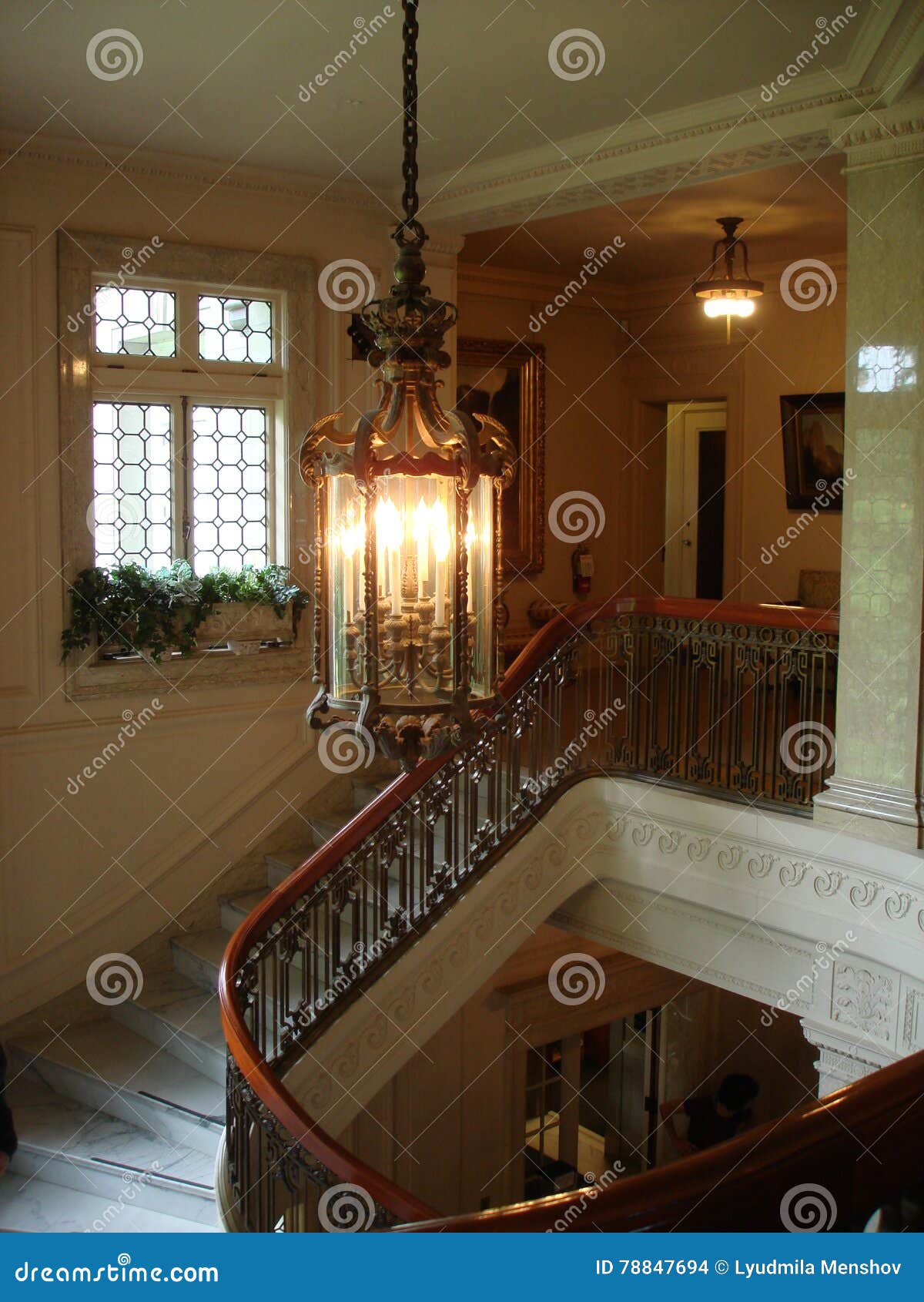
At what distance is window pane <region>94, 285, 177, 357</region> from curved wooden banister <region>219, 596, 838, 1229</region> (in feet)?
9.57

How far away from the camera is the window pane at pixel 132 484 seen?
702cm

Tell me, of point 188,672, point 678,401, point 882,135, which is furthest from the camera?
point 678,401

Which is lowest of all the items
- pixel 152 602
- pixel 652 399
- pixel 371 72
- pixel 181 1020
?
pixel 181 1020

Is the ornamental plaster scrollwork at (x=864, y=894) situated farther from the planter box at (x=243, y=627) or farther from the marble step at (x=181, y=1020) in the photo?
the planter box at (x=243, y=627)

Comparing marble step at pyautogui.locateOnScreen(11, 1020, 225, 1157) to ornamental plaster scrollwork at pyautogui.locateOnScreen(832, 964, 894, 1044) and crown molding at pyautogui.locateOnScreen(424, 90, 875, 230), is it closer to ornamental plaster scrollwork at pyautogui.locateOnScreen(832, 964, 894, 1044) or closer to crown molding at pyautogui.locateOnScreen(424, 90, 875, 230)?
ornamental plaster scrollwork at pyautogui.locateOnScreen(832, 964, 894, 1044)

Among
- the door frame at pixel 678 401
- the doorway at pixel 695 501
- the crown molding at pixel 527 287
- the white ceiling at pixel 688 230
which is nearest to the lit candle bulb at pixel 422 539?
the white ceiling at pixel 688 230

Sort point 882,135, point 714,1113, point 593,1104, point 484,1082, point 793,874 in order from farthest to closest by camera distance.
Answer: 1. point 593,1104
2. point 714,1113
3. point 484,1082
4. point 793,874
5. point 882,135

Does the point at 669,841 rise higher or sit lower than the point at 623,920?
higher

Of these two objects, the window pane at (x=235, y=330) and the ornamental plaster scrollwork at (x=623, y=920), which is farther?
the window pane at (x=235, y=330)

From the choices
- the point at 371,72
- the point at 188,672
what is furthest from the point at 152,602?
the point at 371,72

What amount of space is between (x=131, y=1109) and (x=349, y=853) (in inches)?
72.9

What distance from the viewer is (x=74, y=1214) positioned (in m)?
5.41

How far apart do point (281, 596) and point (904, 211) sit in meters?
4.16

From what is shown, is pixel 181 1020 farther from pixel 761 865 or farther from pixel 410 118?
pixel 410 118
